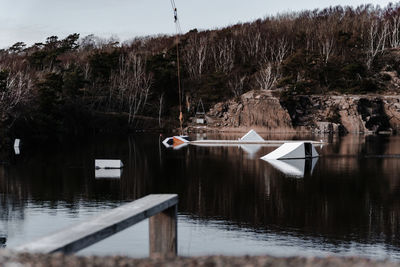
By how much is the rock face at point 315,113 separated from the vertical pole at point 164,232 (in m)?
78.3

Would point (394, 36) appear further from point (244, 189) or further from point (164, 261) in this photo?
point (164, 261)

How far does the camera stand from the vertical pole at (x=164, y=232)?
30.1ft

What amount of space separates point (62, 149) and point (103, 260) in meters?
45.6

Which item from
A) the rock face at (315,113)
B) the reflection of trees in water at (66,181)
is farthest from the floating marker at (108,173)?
the rock face at (315,113)

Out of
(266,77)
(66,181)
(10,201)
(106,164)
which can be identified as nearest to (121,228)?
(10,201)

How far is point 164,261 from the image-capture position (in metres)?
6.76

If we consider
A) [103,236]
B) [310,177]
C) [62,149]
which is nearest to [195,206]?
[310,177]

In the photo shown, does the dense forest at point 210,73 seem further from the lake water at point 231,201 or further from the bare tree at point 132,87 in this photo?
the lake water at point 231,201

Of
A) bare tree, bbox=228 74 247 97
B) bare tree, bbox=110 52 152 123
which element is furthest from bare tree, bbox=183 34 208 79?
bare tree, bbox=110 52 152 123

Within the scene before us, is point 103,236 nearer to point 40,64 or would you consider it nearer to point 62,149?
point 62,149

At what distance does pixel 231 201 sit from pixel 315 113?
6882 centimetres

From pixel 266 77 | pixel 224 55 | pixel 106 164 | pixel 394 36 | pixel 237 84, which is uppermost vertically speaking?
pixel 394 36

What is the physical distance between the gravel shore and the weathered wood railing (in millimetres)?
285

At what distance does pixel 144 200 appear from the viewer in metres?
9.40
